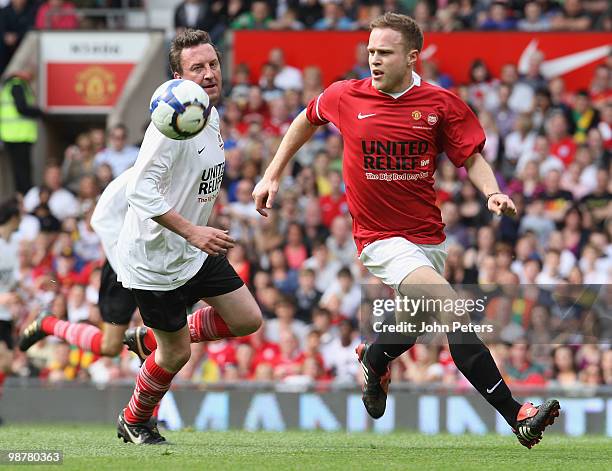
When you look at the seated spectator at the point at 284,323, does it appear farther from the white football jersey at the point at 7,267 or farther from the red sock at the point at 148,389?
the red sock at the point at 148,389

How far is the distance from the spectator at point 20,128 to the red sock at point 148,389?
10451 mm

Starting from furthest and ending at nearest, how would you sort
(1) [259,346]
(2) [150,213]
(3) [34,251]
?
(3) [34,251] < (1) [259,346] < (2) [150,213]

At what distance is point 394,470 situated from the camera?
22.0 ft

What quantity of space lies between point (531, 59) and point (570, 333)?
18.4 feet

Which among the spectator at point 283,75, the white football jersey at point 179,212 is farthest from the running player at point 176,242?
the spectator at point 283,75

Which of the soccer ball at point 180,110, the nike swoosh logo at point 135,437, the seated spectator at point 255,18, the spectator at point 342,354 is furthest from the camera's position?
the seated spectator at point 255,18

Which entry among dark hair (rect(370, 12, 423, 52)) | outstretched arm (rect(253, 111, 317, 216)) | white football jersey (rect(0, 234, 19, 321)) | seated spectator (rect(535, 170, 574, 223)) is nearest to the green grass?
outstretched arm (rect(253, 111, 317, 216))

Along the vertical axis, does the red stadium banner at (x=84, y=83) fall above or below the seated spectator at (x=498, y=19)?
below

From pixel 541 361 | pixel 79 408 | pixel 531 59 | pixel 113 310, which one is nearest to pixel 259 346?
pixel 79 408

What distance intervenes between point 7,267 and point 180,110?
18.4 feet

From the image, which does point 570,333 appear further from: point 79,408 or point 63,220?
point 63,220

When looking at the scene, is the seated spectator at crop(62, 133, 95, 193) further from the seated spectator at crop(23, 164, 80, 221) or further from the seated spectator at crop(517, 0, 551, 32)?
the seated spectator at crop(517, 0, 551, 32)

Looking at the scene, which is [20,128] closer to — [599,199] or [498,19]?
[498,19]

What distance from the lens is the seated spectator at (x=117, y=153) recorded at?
663 inches
